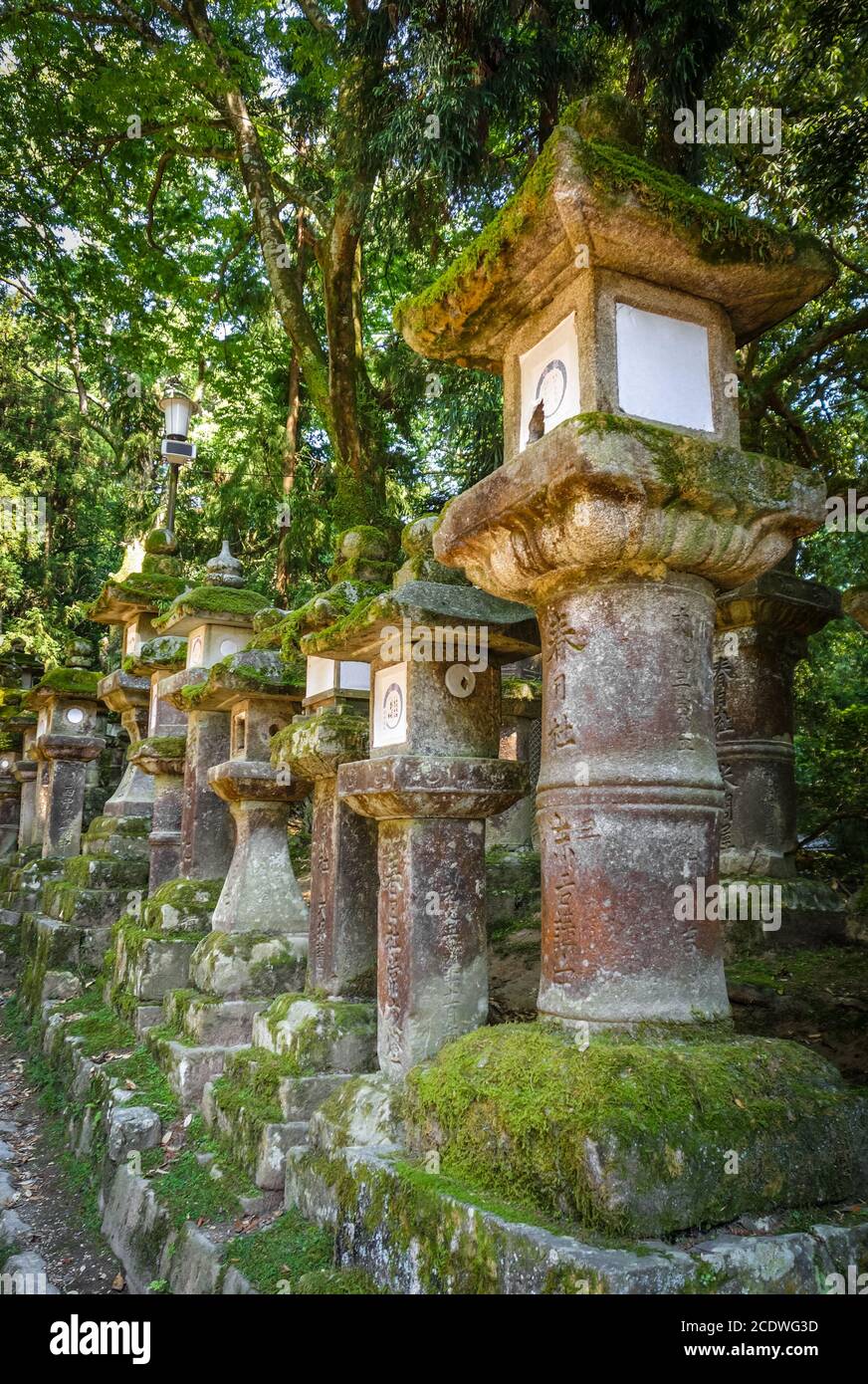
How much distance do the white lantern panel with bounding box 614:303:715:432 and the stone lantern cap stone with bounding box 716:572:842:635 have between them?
2.84 meters

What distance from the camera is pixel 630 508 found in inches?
115

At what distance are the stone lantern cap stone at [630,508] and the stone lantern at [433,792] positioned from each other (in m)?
0.69

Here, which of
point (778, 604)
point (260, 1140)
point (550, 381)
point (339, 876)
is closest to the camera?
point (550, 381)

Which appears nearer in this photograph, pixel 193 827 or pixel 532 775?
pixel 193 827

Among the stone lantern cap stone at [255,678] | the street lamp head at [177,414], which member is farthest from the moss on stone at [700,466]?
the street lamp head at [177,414]

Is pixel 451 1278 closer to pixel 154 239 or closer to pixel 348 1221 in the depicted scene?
pixel 348 1221

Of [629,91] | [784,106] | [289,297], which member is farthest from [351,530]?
[289,297]

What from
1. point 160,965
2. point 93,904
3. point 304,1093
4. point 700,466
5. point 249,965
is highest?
point 700,466

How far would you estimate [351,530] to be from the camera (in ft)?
16.6

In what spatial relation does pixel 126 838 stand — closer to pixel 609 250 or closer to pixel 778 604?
pixel 778 604

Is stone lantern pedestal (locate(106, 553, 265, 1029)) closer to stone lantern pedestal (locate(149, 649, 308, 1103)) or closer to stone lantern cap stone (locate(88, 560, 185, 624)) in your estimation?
stone lantern pedestal (locate(149, 649, 308, 1103))

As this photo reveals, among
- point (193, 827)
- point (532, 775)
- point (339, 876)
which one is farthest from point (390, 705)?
point (532, 775)

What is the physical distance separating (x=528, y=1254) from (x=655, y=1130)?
44 cm

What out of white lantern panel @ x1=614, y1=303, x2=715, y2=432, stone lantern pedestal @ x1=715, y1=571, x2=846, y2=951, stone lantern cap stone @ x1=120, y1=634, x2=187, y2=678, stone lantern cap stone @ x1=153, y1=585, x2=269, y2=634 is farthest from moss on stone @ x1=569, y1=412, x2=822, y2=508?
stone lantern cap stone @ x1=120, y1=634, x2=187, y2=678
